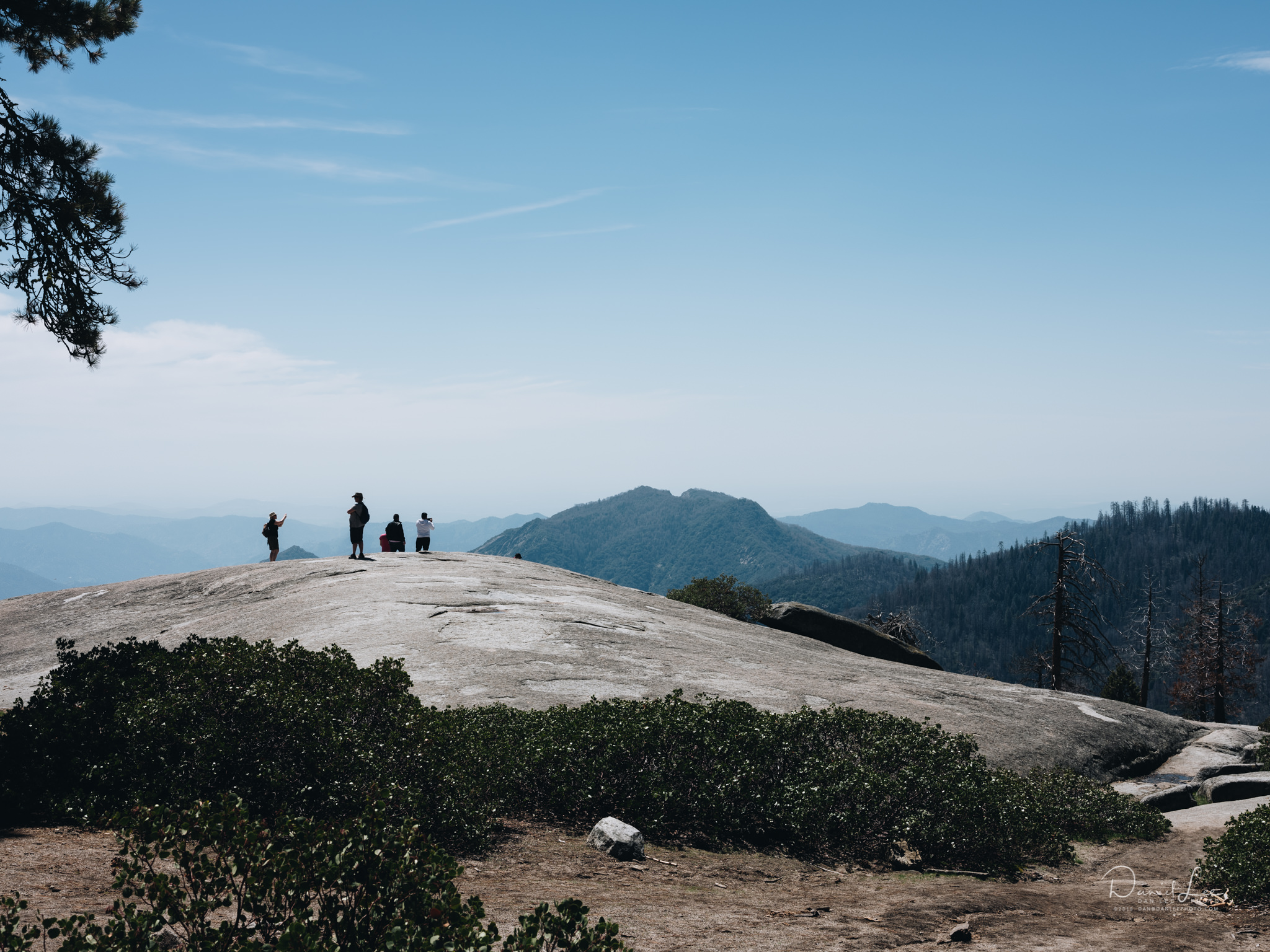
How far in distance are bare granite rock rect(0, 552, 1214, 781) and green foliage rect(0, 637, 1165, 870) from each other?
3.87 meters

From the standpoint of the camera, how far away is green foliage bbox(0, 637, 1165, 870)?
7.59 m

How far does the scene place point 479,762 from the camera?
8.76 meters

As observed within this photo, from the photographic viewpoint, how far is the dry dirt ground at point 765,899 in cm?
623

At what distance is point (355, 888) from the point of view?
4.41 meters

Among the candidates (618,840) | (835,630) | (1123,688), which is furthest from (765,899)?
(1123,688)

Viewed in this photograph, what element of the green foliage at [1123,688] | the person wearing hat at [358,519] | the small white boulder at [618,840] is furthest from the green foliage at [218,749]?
the green foliage at [1123,688]

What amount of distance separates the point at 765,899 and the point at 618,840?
1.62 meters

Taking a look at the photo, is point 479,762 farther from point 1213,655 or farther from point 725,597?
point 1213,655

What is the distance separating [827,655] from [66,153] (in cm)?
2101

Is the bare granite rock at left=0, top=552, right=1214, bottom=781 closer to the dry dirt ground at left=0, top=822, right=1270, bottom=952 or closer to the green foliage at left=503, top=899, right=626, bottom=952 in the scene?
the dry dirt ground at left=0, top=822, right=1270, bottom=952

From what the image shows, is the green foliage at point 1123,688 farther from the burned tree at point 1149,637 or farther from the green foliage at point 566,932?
the green foliage at point 566,932

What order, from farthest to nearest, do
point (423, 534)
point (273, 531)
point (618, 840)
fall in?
point (423, 534)
point (273, 531)
point (618, 840)

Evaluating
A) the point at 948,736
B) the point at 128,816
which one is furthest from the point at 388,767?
the point at 948,736

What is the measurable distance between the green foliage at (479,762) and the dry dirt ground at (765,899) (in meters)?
0.45
